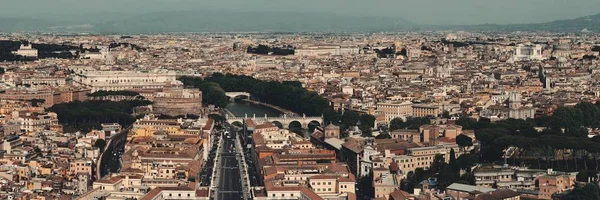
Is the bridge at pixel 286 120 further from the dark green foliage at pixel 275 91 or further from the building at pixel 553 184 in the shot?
the building at pixel 553 184

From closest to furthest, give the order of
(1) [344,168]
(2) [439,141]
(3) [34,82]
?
(1) [344,168]
(2) [439,141]
(3) [34,82]

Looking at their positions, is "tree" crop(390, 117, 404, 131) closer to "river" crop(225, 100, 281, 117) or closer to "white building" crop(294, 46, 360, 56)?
"river" crop(225, 100, 281, 117)

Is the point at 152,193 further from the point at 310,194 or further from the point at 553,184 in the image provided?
the point at 553,184

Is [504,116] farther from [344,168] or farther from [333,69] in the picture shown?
[333,69]

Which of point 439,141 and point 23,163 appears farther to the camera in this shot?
point 439,141

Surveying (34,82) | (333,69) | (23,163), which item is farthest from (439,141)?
(333,69)

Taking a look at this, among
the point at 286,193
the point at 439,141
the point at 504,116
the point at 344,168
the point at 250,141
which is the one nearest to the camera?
the point at 286,193
